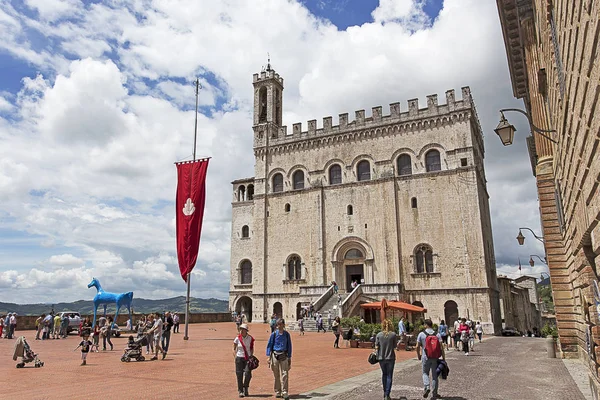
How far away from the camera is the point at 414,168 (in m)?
37.4

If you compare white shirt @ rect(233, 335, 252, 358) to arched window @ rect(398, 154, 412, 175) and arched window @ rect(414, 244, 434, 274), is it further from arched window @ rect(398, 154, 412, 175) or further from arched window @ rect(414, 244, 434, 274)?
arched window @ rect(398, 154, 412, 175)

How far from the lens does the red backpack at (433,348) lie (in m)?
9.27

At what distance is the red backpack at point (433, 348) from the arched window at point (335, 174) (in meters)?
31.2

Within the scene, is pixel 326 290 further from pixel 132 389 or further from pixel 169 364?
pixel 132 389

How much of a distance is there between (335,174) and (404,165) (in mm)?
6168

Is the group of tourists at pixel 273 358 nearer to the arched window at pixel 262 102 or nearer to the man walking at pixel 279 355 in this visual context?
the man walking at pixel 279 355

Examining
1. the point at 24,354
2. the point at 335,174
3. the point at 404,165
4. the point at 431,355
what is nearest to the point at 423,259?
the point at 404,165

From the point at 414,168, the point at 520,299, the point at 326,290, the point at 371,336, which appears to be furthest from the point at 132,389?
the point at 520,299

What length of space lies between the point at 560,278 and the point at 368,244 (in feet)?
75.6

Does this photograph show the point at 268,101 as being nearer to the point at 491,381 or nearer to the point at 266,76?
the point at 266,76

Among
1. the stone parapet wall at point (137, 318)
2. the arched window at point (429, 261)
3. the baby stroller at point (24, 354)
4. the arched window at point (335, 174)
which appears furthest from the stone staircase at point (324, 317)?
the baby stroller at point (24, 354)

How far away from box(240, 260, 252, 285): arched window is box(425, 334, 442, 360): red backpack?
35.3 meters

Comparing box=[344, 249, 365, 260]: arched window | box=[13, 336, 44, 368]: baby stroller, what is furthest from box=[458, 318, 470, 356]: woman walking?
box=[344, 249, 365, 260]: arched window

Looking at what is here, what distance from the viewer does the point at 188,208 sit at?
75.2 ft
